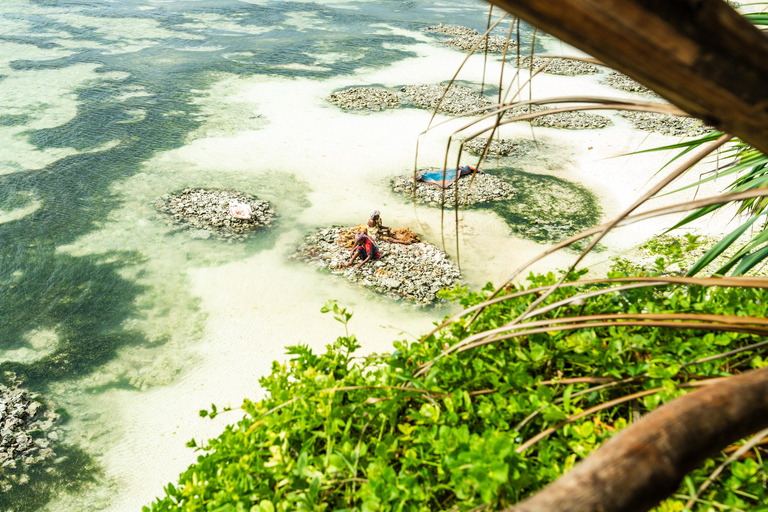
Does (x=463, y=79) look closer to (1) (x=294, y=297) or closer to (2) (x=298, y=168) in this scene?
(2) (x=298, y=168)

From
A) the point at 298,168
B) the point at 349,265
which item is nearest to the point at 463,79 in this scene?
the point at 298,168

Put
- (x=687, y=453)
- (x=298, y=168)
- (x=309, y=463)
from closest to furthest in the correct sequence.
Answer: (x=687, y=453), (x=309, y=463), (x=298, y=168)

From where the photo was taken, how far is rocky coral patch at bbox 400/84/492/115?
1204 centimetres

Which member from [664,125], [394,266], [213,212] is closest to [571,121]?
[664,125]

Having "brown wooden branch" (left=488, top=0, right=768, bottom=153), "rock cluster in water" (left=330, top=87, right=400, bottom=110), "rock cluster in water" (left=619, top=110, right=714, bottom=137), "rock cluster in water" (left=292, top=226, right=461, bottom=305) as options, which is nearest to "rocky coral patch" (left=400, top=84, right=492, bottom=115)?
"rock cluster in water" (left=330, top=87, right=400, bottom=110)

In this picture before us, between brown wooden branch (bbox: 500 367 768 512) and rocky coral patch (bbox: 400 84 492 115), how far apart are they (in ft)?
38.2

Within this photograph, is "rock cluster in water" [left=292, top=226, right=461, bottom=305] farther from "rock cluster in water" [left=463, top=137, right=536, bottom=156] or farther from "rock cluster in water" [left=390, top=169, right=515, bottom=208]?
"rock cluster in water" [left=463, top=137, right=536, bottom=156]

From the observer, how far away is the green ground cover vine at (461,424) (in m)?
1.10

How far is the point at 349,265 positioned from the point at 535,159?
517cm

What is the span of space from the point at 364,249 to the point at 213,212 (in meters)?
2.56

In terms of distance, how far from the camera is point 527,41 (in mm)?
17844

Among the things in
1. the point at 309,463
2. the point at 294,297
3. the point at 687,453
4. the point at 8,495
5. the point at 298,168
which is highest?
the point at 687,453

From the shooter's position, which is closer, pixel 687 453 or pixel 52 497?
pixel 687 453

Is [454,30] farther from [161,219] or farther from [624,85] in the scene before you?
[161,219]
